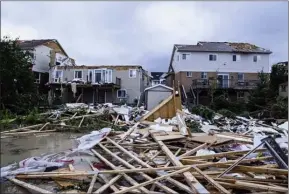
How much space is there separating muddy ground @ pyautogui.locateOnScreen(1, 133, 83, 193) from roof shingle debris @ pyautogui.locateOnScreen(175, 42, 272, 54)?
63.8ft

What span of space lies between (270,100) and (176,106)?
9211 millimetres

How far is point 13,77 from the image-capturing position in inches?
340

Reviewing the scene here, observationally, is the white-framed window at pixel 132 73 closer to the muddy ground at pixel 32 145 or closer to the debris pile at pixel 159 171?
the muddy ground at pixel 32 145

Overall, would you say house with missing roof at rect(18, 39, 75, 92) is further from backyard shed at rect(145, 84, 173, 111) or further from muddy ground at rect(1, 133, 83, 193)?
backyard shed at rect(145, 84, 173, 111)

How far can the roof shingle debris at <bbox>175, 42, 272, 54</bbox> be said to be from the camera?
28.3 metres

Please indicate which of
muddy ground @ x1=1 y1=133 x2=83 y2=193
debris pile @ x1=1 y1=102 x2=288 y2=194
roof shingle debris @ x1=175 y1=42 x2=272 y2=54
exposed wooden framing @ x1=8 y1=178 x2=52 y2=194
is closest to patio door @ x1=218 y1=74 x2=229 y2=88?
roof shingle debris @ x1=175 y1=42 x2=272 y2=54

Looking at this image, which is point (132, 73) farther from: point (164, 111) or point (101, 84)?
point (164, 111)

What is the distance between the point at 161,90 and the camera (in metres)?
21.1

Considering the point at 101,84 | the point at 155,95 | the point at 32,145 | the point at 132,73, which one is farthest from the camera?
the point at 132,73

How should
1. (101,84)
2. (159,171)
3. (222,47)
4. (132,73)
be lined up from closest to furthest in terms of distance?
(159,171) → (101,84) → (132,73) → (222,47)

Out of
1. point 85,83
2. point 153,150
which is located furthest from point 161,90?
point 153,150

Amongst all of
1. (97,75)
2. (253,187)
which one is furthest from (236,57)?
(253,187)

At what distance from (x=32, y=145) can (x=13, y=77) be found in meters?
1.88

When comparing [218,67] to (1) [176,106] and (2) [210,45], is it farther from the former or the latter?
(1) [176,106]
